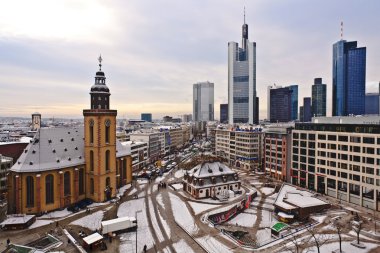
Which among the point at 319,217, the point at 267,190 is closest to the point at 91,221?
the point at 319,217

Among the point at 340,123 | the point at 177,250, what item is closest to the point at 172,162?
the point at 340,123

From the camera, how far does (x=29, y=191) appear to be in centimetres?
5875

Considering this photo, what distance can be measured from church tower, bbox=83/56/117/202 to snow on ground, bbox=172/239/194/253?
31.6m

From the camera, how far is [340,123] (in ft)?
249

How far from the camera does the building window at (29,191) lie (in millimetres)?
58500

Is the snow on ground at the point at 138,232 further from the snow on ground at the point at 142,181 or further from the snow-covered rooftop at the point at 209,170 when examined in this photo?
the snow on ground at the point at 142,181

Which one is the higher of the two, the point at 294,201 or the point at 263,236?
the point at 294,201

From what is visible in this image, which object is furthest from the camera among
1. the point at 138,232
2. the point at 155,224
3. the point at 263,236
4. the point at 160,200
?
the point at 160,200

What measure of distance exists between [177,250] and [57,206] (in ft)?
120

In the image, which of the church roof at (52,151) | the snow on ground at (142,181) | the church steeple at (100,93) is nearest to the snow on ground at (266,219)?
the snow on ground at (142,181)

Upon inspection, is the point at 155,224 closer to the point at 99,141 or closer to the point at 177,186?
the point at 99,141

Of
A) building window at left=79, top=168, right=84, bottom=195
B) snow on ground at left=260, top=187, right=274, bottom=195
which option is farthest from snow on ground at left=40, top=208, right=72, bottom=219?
snow on ground at left=260, top=187, right=274, bottom=195

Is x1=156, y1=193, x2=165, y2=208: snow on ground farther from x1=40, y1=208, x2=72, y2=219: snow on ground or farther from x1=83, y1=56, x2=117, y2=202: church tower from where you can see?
x1=40, y1=208, x2=72, y2=219: snow on ground

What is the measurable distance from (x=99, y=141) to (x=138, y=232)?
2849 cm
